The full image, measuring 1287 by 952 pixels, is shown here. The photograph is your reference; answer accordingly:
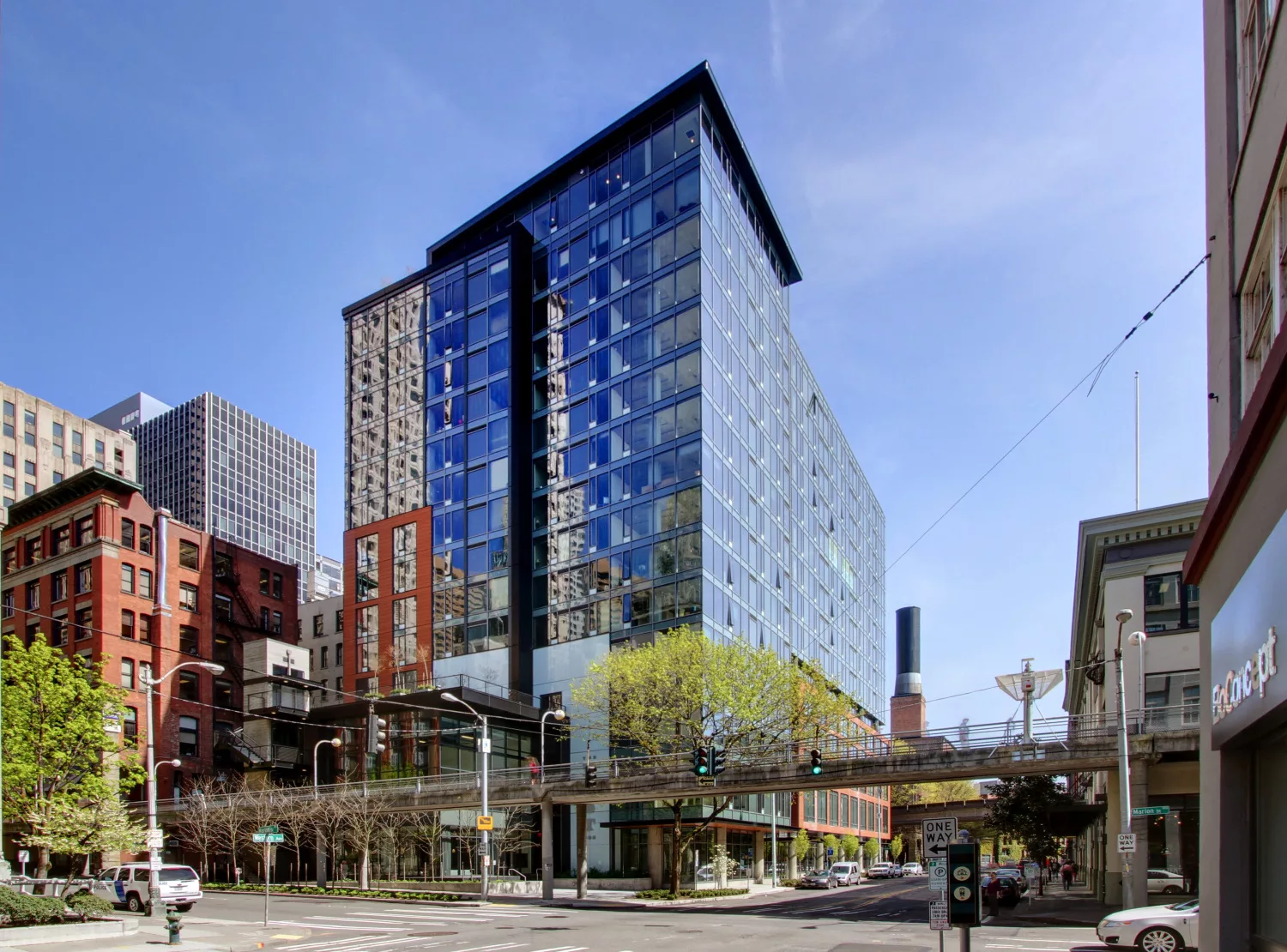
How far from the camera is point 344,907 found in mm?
42750

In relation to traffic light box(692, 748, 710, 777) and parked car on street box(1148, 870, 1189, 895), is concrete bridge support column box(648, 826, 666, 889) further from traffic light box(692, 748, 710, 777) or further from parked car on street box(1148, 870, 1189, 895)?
traffic light box(692, 748, 710, 777)

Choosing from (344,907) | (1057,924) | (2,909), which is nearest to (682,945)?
(1057,924)

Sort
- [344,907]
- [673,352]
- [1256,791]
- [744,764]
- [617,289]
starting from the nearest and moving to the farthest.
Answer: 1. [1256,791]
2. [344,907]
3. [744,764]
4. [673,352]
5. [617,289]

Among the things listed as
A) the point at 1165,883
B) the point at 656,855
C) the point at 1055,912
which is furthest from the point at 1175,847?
the point at 656,855

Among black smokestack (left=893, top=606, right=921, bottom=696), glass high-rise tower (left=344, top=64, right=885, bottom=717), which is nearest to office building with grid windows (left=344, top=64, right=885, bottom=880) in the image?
glass high-rise tower (left=344, top=64, right=885, bottom=717)

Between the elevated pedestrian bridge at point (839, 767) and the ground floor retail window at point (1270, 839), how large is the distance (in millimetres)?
29157

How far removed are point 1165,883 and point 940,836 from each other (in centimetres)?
3159

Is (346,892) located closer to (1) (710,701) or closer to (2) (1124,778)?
(1) (710,701)

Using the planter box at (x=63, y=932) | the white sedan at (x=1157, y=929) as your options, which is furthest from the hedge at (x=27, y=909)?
the white sedan at (x=1157, y=929)

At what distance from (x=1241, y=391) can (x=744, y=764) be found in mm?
36468

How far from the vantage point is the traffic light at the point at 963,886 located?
1354 centimetres

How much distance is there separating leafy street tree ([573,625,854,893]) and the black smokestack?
138464mm

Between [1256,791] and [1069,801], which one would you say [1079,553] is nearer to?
[1069,801]

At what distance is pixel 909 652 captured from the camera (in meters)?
188
